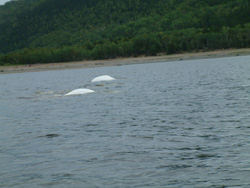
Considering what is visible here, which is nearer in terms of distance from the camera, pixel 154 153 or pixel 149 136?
pixel 154 153

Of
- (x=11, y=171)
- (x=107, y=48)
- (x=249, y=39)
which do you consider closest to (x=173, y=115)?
(x=11, y=171)

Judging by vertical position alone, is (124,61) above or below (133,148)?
below

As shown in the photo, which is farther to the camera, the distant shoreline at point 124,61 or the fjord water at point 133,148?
Answer: the distant shoreline at point 124,61

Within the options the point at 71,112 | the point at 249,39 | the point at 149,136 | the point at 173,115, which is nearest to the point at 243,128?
the point at 149,136

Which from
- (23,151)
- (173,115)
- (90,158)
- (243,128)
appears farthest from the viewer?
(173,115)

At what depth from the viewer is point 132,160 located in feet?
49.2

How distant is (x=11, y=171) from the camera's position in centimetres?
1480

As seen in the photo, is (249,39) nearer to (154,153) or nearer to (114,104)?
(114,104)

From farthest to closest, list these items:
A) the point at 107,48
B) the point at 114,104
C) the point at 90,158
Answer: the point at 107,48 < the point at 114,104 < the point at 90,158

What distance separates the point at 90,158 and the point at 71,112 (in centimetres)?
1494

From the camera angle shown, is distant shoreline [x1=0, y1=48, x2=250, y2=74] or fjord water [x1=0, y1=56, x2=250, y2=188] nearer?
fjord water [x1=0, y1=56, x2=250, y2=188]

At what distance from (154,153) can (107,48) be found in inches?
6150

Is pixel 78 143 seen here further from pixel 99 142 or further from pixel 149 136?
pixel 149 136

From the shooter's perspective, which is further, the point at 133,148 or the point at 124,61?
the point at 124,61
